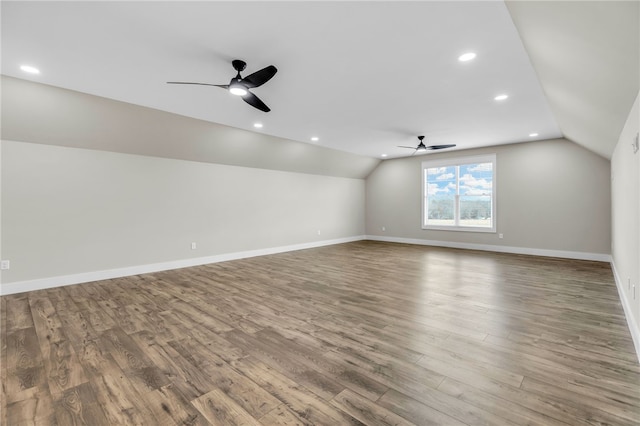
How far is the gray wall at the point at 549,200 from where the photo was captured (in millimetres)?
5793

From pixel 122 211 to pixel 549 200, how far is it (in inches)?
348

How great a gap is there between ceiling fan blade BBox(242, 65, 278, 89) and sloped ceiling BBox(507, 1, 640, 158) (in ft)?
6.45

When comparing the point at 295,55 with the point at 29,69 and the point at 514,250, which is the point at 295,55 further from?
the point at 514,250

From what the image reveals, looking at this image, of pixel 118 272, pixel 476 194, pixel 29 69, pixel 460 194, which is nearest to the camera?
pixel 29 69

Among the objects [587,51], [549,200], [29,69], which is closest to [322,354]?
[587,51]

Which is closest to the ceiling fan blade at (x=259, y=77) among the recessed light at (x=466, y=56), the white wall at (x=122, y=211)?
the recessed light at (x=466, y=56)

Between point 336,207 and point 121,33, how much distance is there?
7.09 metres

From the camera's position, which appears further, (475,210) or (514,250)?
(475,210)

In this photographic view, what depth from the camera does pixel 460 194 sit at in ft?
25.2

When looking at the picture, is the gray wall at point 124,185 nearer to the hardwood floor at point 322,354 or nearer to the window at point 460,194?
the hardwood floor at point 322,354

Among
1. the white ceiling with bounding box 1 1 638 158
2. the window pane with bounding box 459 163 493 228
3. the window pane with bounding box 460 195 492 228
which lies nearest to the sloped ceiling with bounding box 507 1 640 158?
the white ceiling with bounding box 1 1 638 158

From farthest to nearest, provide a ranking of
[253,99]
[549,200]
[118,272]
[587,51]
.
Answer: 1. [549,200]
2. [118,272]
3. [253,99]
4. [587,51]

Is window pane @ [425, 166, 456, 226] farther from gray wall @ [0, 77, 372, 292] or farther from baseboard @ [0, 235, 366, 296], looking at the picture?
baseboard @ [0, 235, 366, 296]

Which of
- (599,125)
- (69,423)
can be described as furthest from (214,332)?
(599,125)
